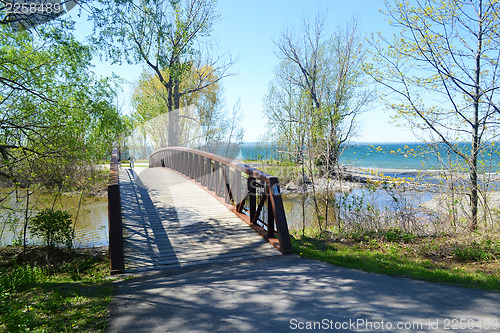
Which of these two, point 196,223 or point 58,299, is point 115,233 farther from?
point 196,223

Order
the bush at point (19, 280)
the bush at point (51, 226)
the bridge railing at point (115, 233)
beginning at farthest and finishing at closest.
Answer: the bush at point (51, 226) < the bridge railing at point (115, 233) < the bush at point (19, 280)

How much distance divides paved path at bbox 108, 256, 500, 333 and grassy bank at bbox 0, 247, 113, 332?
0.23 metres

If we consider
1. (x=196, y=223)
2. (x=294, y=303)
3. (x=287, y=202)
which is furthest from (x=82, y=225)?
(x=294, y=303)

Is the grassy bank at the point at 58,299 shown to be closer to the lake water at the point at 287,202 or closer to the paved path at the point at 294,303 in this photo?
the paved path at the point at 294,303

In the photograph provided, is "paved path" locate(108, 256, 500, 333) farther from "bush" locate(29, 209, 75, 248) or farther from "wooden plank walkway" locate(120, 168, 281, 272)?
"bush" locate(29, 209, 75, 248)

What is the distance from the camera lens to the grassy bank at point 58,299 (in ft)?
10.2

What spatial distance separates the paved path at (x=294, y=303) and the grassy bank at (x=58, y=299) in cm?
23

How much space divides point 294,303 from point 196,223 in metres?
3.96


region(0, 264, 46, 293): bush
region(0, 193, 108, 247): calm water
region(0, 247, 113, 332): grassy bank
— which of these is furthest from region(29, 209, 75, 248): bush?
region(0, 264, 46, 293): bush

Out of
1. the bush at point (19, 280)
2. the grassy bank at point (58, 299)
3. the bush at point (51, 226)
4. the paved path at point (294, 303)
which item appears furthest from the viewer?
the bush at point (51, 226)

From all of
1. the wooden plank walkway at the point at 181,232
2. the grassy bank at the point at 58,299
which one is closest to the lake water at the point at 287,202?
the wooden plank walkway at the point at 181,232

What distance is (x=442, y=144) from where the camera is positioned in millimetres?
7254

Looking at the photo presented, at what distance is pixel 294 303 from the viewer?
340cm

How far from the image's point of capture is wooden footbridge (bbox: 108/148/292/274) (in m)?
5.30
